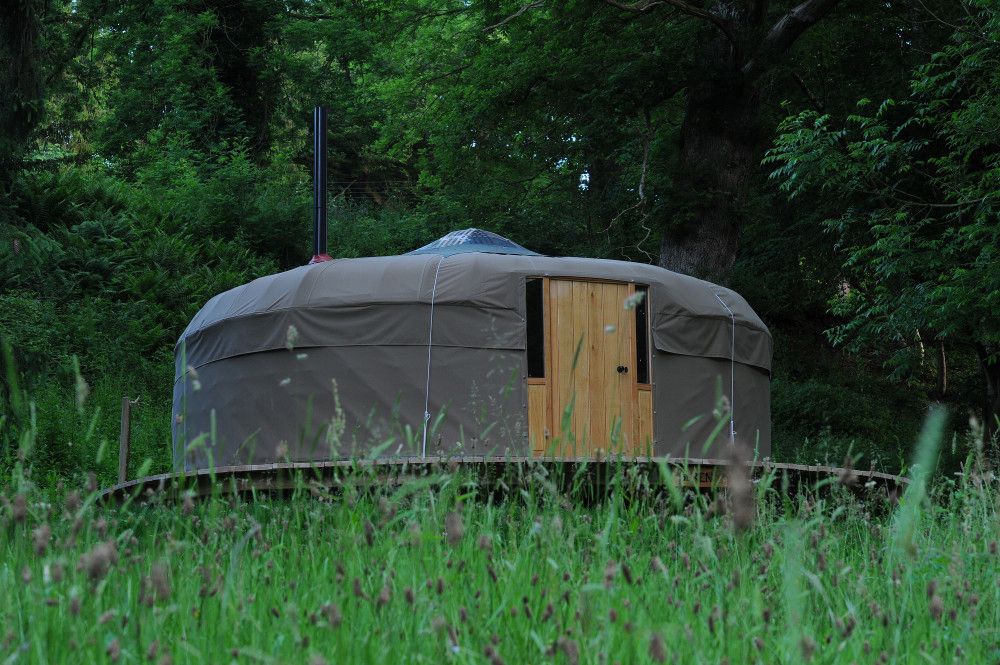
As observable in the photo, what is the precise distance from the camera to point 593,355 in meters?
7.36

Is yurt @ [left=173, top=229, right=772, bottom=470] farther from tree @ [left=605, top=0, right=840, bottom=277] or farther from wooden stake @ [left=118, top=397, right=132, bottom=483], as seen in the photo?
tree @ [left=605, top=0, right=840, bottom=277]

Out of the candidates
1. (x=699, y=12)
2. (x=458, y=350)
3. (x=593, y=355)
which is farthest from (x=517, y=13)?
(x=458, y=350)

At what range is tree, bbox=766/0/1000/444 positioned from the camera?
762 centimetres

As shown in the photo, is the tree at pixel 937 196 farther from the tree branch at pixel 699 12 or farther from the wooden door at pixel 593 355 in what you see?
the wooden door at pixel 593 355

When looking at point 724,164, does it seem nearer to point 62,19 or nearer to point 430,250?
point 430,250

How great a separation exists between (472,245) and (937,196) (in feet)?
15.0

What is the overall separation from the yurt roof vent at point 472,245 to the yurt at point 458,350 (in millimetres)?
243

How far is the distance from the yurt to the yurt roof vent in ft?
0.80

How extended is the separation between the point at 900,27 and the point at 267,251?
8.61 meters

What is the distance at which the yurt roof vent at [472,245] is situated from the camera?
8.14 metres

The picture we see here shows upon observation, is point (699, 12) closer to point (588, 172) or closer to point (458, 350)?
point (458, 350)

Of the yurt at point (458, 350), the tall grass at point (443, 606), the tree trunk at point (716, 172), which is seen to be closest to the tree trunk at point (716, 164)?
the tree trunk at point (716, 172)

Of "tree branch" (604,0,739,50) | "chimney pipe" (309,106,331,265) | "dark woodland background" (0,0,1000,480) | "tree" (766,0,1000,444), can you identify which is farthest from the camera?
"tree branch" (604,0,739,50)

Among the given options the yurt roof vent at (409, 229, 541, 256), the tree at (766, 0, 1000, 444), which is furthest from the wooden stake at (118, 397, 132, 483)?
the tree at (766, 0, 1000, 444)
